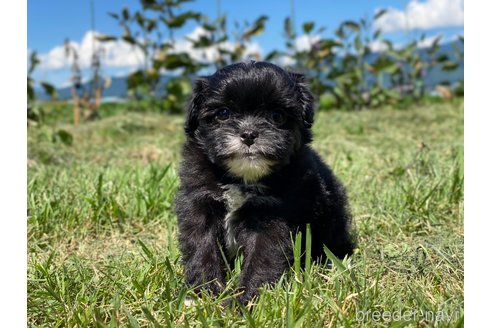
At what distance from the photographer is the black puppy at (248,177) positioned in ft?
10.3

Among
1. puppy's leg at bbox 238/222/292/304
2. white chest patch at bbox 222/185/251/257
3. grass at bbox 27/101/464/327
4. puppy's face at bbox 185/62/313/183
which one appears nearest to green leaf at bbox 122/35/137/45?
grass at bbox 27/101/464/327

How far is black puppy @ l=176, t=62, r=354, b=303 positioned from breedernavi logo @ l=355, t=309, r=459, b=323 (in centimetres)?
63

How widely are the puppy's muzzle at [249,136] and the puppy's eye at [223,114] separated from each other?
233 mm

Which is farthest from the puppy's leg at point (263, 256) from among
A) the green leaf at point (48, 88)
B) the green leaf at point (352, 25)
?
the green leaf at point (352, 25)

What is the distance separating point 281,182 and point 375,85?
37.7 ft

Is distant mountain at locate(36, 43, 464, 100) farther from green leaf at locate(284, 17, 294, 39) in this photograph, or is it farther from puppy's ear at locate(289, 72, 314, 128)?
puppy's ear at locate(289, 72, 314, 128)

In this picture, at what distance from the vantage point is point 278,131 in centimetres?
317

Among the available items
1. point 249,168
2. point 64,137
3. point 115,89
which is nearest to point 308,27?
point 115,89

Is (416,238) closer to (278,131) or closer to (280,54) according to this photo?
(278,131)

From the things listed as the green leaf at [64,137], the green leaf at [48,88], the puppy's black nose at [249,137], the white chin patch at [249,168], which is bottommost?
the white chin patch at [249,168]

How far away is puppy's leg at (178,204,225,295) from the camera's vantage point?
10.8 ft

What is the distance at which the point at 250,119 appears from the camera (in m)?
3.15

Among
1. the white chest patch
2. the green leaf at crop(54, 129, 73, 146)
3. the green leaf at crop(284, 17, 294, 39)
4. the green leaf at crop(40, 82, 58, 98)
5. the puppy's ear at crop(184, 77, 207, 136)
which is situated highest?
the green leaf at crop(284, 17, 294, 39)

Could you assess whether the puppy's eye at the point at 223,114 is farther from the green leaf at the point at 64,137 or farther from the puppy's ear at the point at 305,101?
the green leaf at the point at 64,137
